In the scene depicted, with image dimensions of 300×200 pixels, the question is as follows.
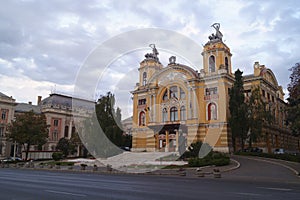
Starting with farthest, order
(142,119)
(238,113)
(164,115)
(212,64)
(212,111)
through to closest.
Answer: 1. (142,119)
2. (164,115)
3. (212,64)
4. (212,111)
5. (238,113)

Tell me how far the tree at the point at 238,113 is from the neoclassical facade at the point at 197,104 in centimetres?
332

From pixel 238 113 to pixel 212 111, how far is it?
7.45 metres

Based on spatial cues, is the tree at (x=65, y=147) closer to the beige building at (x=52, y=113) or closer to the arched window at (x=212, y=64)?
the beige building at (x=52, y=113)

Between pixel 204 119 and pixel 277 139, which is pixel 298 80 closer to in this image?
pixel 204 119

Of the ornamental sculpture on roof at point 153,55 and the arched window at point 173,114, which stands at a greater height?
the ornamental sculpture on roof at point 153,55

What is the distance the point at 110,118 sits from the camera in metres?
50.2

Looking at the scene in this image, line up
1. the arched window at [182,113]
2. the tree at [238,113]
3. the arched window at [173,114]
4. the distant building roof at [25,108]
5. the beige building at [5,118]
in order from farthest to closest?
1. the distant building roof at [25,108]
2. the beige building at [5,118]
3. the arched window at [173,114]
4. the arched window at [182,113]
5. the tree at [238,113]

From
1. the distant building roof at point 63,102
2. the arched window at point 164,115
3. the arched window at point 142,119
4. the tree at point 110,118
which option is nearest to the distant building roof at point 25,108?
the distant building roof at point 63,102

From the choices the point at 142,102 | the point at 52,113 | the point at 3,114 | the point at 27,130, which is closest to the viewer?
the point at 27,130

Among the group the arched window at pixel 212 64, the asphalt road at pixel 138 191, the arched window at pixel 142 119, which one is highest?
the arched window at pixel 212 64

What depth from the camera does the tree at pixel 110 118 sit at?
48.0 m

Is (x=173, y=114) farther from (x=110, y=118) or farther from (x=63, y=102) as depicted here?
(x=63, y=102)

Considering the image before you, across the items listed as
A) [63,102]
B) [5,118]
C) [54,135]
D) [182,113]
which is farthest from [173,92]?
[63,102]

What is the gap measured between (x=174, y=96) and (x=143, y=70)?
12.5 m
